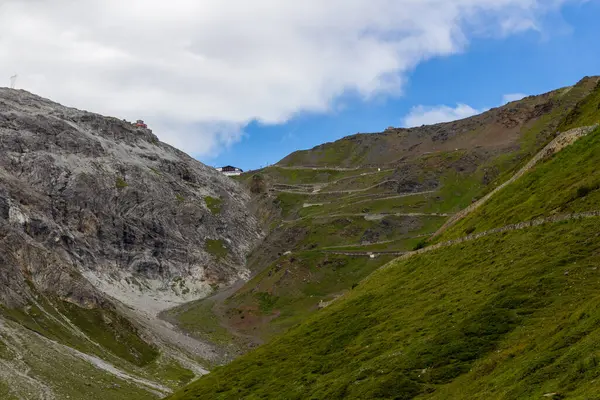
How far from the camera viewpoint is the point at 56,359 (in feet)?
426

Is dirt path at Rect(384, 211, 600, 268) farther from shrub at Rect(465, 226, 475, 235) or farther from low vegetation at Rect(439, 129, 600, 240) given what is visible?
shrub at Rect(465, 226, 475, 235)

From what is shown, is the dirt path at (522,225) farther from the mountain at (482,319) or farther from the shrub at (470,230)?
the shrub at (470,230)

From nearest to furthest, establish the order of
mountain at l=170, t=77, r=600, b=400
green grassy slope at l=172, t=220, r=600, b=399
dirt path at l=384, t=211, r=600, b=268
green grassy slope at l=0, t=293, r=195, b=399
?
green grassy slope at l=172, t=220, r=600, b=399 → mountain at l=170, t=77, r=600, b=400 → dirt path at l=384, t=211, r=600, b=268 → green grassy slope at l=0, t=293, r=195, b=399

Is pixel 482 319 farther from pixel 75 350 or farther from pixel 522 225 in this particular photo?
pixel 75 350

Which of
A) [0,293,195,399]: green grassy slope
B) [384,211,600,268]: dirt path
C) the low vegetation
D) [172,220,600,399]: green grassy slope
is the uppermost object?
the low vegetation

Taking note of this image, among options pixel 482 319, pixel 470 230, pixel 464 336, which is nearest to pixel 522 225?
pixel 470 230

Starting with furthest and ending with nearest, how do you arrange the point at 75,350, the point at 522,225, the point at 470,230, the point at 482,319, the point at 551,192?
the point at 75,350
the point at 470,230
the point at 551,192
the point at 522,225
the point at 482,319

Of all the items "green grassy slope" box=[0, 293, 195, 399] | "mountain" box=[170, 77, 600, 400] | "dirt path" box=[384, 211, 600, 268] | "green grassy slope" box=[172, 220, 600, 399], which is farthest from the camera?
"green grassy slope" box=[0, 293, 195, 399]

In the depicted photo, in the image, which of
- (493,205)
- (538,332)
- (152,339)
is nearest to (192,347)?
(152,339)

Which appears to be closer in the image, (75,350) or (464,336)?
(464,336)

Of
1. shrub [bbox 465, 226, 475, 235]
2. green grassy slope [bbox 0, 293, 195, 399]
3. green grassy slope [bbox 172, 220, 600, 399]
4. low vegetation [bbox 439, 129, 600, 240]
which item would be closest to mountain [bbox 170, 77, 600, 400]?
green grassy slope [bbox 172, 220, 600, 399]

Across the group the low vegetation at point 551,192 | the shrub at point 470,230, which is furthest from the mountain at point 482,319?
the shrub at point 470,230

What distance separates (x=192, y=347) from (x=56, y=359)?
180 ft

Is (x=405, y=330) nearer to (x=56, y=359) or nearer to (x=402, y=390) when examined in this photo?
(x=402, y=390)
